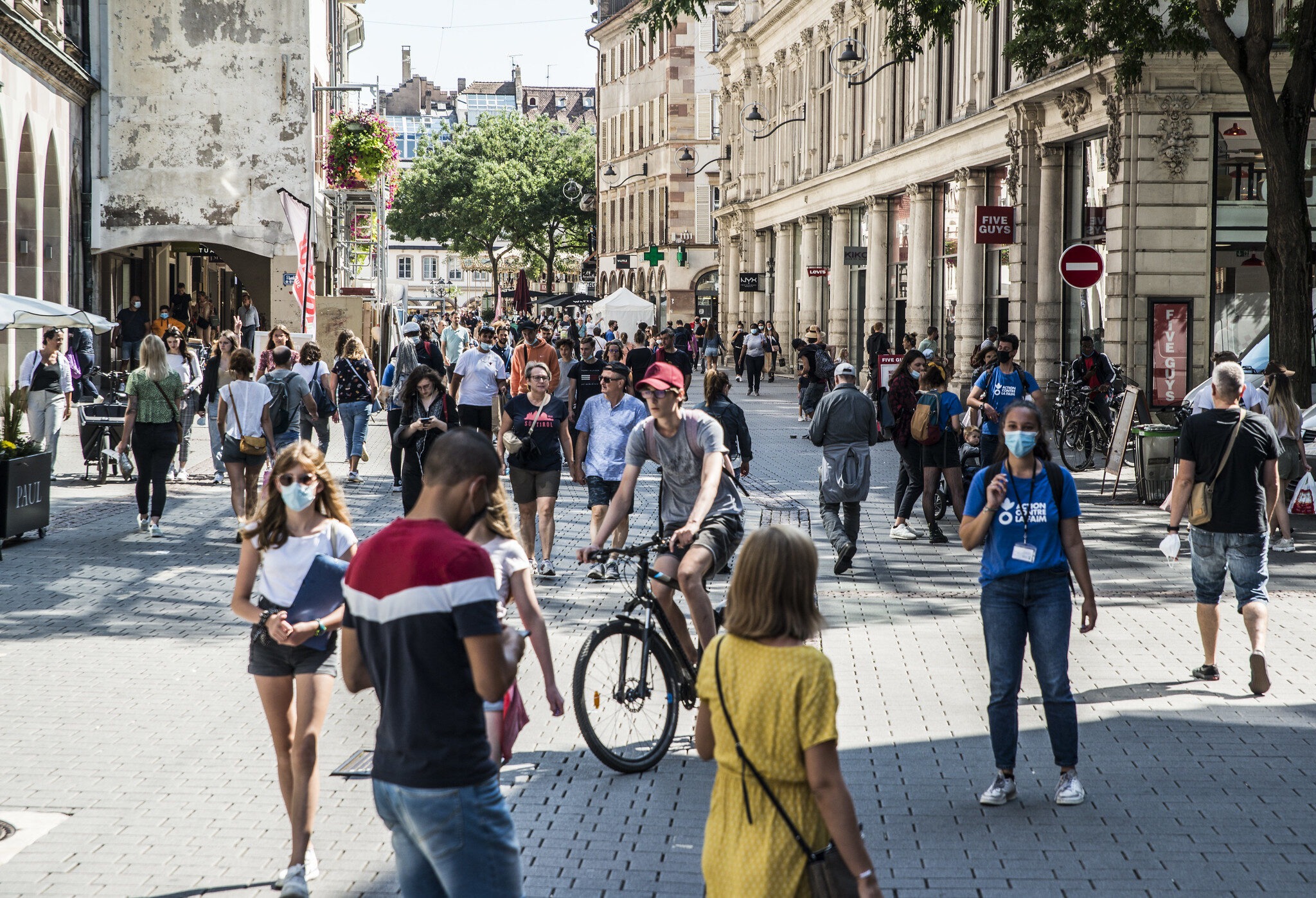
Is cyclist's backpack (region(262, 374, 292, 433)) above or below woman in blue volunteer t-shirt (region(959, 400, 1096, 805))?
above

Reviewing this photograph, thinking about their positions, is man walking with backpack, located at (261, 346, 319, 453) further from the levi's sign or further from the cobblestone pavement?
the levi's sign

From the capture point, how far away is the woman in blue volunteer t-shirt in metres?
6.29

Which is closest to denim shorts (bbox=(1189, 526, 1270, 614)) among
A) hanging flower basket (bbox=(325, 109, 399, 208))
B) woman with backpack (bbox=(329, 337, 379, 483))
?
woman with backpack (bbox=(329, 337, 379, 483))

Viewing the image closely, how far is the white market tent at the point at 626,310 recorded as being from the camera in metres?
47.9

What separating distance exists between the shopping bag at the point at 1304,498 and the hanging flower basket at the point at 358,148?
2755cm

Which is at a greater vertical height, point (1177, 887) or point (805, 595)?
point (805, 595)

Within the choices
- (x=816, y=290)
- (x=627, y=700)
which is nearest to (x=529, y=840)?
(x=627, y=700)

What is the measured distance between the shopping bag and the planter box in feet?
38.2

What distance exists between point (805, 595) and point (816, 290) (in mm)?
43629

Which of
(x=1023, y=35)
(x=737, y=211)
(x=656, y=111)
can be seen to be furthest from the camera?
(x=656, y=111)

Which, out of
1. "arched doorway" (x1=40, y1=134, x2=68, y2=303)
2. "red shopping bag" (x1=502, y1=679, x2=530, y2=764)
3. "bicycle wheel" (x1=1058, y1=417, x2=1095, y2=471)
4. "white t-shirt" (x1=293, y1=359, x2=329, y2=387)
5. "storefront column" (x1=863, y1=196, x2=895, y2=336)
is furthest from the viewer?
"storefront column" (x1=863, y1=196, x2=895, y2=336)

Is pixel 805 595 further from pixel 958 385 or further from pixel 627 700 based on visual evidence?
pixel 958 385

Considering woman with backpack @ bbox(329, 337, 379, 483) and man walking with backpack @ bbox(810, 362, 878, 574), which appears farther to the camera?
woman with backpack @ bbox(329, 337, 379, 483)

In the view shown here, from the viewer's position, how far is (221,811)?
614cm
